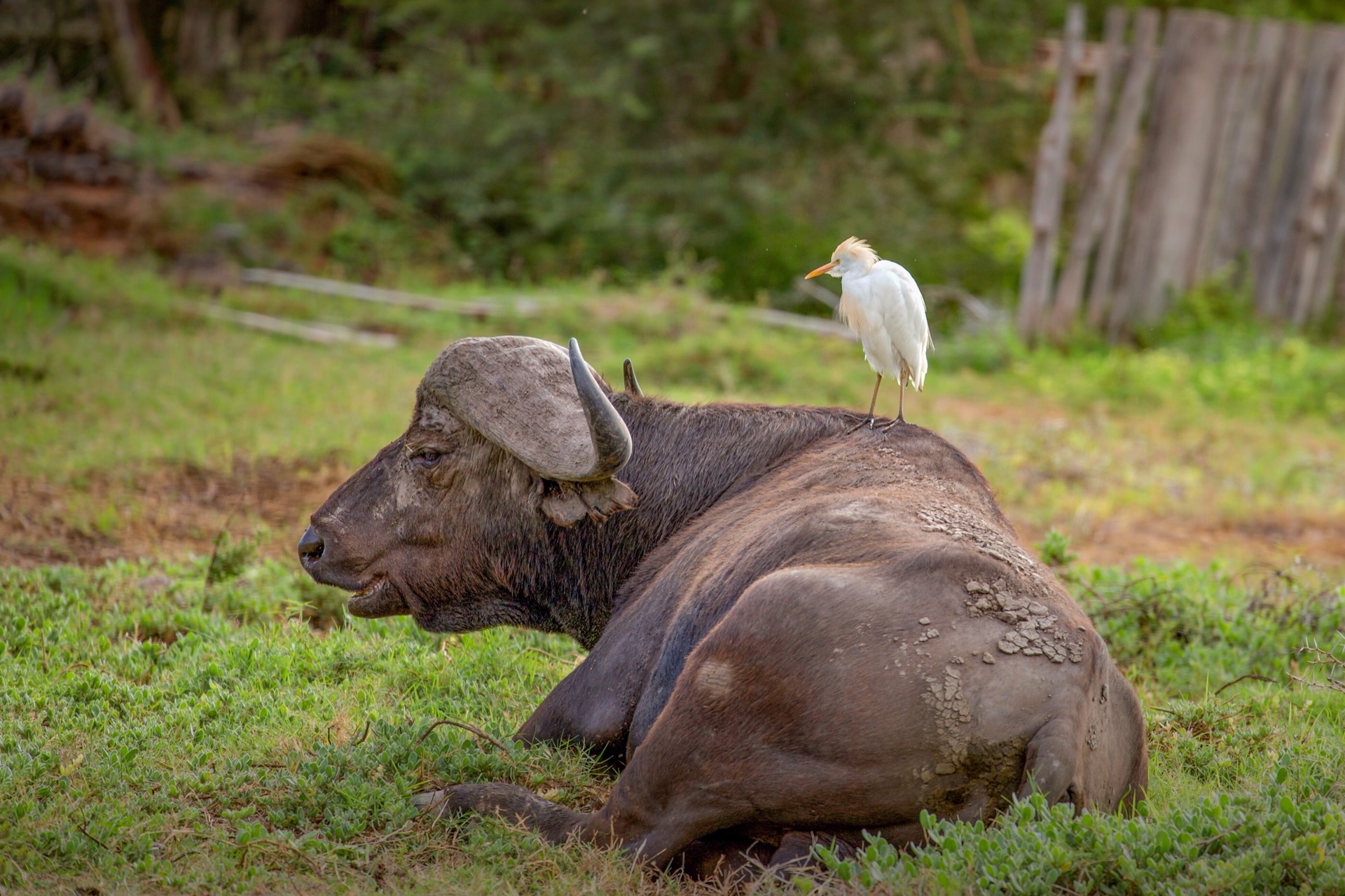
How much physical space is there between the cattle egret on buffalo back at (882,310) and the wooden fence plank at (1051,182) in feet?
31.5

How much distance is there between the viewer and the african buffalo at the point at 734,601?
3084 millimetres

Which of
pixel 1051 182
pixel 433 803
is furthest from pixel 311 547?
pixel 1051 182

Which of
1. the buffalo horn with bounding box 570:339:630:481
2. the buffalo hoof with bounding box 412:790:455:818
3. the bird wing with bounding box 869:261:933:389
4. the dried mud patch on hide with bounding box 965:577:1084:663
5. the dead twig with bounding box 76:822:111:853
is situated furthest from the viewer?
the bird wing with bounding box 869:261:933:389

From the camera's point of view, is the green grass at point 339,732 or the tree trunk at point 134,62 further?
the tree trunk at point 134,62

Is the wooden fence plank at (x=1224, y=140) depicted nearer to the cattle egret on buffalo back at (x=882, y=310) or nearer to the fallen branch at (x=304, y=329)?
A: the fallen branch at (x=304, y=329)

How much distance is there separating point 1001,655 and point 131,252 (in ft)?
44.2

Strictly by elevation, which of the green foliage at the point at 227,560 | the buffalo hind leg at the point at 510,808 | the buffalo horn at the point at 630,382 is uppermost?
the buffalo horn at the point at 630,382

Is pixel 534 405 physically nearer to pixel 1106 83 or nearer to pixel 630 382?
pixel 630 382

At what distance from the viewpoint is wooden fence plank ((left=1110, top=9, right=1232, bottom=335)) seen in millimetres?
13109

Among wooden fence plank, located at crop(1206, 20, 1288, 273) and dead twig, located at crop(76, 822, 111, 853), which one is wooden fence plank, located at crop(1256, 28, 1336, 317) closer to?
wooden fence plank, located at crop(1206, 20, 1288, 273)

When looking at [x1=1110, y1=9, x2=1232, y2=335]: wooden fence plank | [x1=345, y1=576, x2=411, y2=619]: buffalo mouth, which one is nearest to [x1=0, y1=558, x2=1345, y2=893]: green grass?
[x1=345, y1=576, x2=411, y2=619]: buffalo mouth

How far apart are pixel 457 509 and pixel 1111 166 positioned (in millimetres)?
10729

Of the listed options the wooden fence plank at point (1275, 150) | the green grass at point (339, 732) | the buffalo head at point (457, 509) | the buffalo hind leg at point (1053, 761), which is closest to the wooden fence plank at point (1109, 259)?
the wooden fence plank at point (1275, 150)

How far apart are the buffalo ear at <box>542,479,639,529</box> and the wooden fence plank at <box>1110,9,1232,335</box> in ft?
35.2
